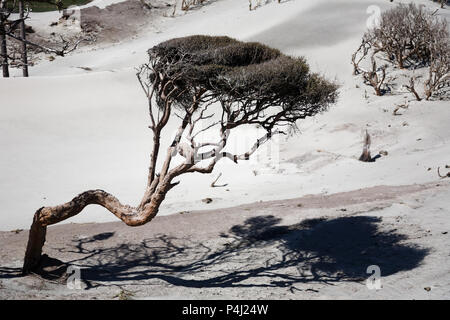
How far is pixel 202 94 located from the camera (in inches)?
464

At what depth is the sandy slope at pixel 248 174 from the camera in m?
10.8

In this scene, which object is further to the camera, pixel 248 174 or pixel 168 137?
pixel 168 137

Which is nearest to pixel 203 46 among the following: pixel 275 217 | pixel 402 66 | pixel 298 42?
pixel 275 217

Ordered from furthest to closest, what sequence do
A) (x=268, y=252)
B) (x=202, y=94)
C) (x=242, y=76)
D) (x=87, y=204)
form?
(x=268, y=252)
(x=202, y=94)
(x=242, y=76)
(x=87, y=204)

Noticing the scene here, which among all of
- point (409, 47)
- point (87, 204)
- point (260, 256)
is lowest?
point (260, 256)

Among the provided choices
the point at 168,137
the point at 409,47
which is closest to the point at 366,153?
the point at 168,137

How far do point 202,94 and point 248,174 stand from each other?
10504 millimetres

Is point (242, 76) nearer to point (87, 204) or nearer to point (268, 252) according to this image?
point (87, 204)

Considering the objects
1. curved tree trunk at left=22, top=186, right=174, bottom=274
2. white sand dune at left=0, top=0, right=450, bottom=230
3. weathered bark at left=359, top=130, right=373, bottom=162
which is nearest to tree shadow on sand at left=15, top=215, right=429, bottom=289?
curved tree trunk at left=22, top=186, right=174, bottom=274

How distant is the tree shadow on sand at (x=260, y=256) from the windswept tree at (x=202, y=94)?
5.60 ft

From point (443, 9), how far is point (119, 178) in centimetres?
3537

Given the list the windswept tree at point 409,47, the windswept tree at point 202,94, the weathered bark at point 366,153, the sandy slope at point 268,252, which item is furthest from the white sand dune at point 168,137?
the windswept tree at point 202,94

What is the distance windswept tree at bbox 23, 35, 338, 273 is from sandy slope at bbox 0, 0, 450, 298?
5.78ft

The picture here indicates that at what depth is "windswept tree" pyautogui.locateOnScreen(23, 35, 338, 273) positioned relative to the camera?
9688 mm
